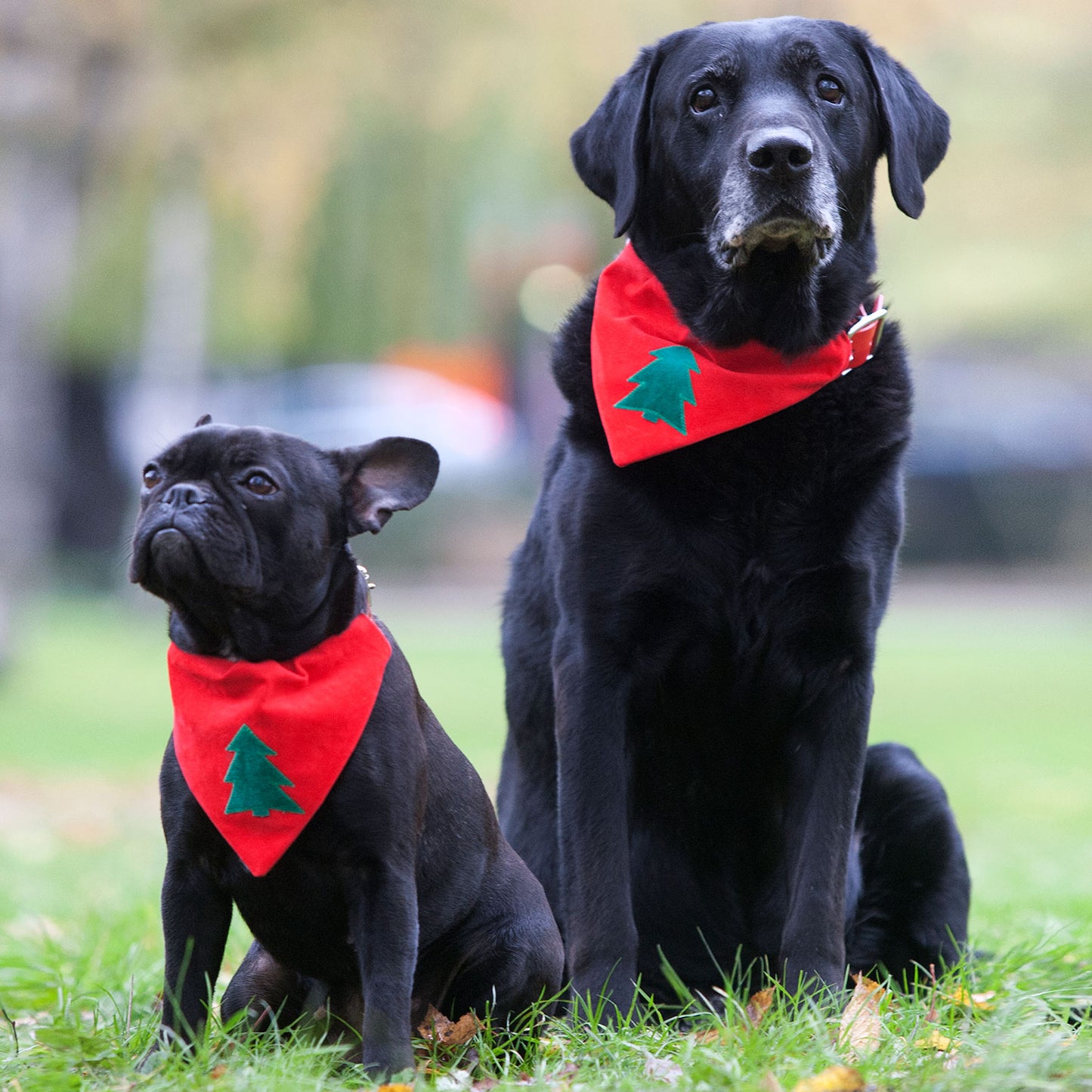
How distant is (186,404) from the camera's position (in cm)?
2202

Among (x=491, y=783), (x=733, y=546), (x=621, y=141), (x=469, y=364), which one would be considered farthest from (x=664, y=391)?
(x=469, y=364)

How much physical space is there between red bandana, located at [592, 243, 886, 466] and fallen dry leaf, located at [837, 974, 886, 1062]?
1.19 m

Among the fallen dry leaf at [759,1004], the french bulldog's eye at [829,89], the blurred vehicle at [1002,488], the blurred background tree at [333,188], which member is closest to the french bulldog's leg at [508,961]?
the fallen dry leaf at [759,1004]

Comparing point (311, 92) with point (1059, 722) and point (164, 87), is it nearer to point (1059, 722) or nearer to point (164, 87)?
point (164, 87)

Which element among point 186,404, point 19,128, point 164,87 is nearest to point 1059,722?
point 164,87

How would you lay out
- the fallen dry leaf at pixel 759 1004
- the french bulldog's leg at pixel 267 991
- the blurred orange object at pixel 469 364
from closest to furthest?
the fallen dry leaf at pixel 759 1004 < the french bulldog's leg at pixel 267 991 < the blurred orange object at pixel 469 364

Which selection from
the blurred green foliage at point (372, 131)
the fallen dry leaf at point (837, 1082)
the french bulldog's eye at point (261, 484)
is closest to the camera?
the fallen dry leaf at point (837, 1082)

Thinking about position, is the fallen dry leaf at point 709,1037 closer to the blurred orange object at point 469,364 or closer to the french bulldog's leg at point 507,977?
the french bulldog's leg at point 507,977

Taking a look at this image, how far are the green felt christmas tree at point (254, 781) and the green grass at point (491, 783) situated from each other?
1.43 ft

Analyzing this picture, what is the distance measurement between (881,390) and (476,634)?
535 inches

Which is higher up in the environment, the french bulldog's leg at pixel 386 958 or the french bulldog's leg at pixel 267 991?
the french bulldog's leg at pixel 386 958

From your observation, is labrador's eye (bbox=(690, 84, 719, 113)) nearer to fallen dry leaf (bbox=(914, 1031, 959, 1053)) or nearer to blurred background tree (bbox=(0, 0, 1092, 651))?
fallen dry leaf (bbox=(914, 1031, 959, 1053))

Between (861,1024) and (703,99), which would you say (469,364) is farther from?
(861,1024)

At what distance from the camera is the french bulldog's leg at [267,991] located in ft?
10.7
